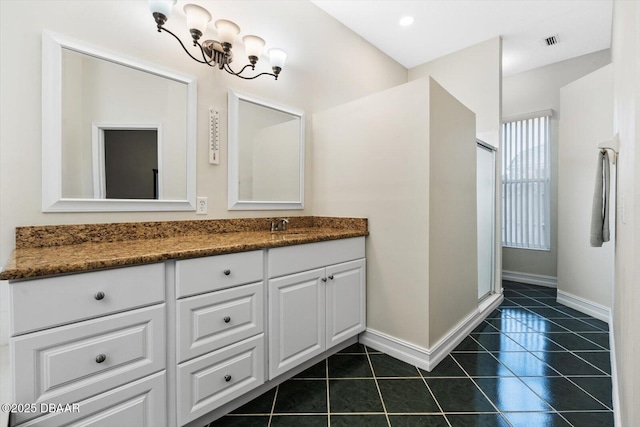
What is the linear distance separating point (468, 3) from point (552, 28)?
3.88 feet

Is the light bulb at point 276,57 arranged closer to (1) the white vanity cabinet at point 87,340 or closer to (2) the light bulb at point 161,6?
(2) the light bulb at point 161,6

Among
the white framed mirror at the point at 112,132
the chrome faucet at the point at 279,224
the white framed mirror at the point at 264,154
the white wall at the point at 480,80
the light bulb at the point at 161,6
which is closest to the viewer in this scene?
the white framed mirror at the point at 112,132

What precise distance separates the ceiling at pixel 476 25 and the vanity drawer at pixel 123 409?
3.09 metres

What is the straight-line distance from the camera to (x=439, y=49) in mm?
3471

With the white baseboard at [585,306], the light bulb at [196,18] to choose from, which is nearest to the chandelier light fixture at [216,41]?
the light bulb at [196,18]

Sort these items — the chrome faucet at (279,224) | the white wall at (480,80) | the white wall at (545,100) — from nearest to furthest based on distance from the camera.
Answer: the chrome faucet at (279,224) < the white wall at (480,80) < the white wall at (545,100)

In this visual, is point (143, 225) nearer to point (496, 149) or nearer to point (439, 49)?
point (496, 149)

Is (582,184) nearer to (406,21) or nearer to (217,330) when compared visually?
(406,21)

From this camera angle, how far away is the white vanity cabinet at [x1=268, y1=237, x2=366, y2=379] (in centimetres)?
164

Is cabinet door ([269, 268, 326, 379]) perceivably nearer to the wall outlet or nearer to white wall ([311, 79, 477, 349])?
white wall ([311, 79, 477, 349])

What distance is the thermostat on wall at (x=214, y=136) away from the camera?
1.96 m

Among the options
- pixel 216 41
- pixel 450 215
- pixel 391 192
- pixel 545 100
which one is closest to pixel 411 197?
pixel 391 192

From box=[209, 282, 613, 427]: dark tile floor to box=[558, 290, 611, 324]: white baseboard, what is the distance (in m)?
0.42

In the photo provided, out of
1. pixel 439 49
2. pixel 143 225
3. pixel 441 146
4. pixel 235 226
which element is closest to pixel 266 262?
pixel 235 226
